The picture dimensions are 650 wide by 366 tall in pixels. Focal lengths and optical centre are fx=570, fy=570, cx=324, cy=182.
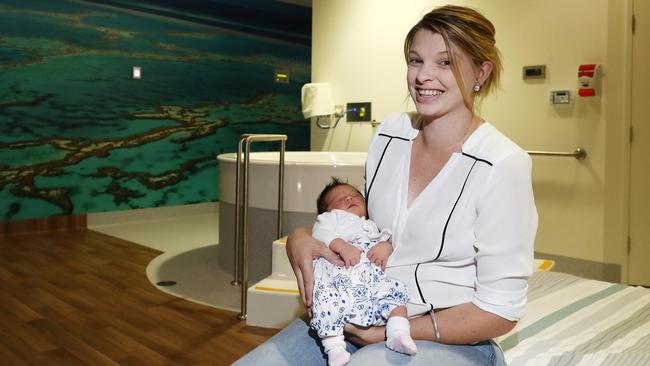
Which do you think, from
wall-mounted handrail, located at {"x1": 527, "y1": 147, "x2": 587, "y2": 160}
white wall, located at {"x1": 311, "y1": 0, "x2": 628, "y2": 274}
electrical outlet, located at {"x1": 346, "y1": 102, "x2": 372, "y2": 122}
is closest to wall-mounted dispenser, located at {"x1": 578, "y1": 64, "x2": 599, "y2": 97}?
white wall, located at {"x1": 311, "y1": 0, "x2": 628, "y2": 274}

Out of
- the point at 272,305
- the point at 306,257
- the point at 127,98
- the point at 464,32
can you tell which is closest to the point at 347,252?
the point at 306,257

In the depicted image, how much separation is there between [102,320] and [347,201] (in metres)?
1.84

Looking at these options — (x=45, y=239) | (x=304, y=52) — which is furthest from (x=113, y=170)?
(x=304, y=52)

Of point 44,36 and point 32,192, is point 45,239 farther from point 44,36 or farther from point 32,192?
point 44,36

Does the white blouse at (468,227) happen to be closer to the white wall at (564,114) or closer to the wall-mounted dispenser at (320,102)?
the white wall at (564,114)

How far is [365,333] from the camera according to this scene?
3.85 feet

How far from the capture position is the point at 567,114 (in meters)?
3.54

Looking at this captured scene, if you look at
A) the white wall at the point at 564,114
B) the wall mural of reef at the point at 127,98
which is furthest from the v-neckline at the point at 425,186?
the wall mural of reef at the point at 127,98

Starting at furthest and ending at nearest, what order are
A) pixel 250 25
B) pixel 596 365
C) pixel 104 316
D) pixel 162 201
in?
pixel 250 25, pixel 162 201, pixel 104 316, pixel 596 365

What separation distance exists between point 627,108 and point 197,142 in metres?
4.51

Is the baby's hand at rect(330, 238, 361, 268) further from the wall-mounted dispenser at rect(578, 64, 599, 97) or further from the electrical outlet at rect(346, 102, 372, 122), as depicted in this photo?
the electrical outlet at rect(346, 102, 372, 122)

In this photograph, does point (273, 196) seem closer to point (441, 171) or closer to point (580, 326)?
point (580, 326)

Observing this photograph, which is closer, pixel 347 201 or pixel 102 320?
pixel 347 201

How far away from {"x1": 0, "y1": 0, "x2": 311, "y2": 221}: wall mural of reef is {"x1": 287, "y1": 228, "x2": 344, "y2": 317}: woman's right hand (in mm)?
4671
